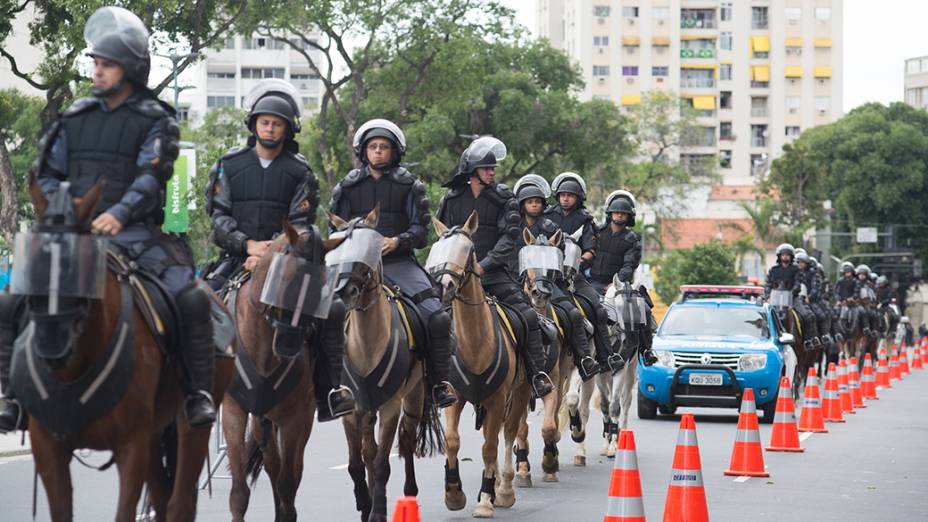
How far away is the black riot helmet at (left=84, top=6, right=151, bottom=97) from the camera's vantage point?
27.9 ft

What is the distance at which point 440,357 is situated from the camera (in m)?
12.8

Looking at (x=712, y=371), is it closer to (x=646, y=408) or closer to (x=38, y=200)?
(x=646, y=408)

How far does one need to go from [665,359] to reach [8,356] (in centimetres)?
1793

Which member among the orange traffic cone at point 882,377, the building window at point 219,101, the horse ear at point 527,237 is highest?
the building window at point 219,101

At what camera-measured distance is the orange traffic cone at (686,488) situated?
11.2 metres

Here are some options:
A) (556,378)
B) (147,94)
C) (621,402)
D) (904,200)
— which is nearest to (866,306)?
(621,402)

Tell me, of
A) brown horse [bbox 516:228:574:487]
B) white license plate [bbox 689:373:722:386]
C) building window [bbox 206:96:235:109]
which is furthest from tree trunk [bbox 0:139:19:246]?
building window [bbox 206:96:235:109]

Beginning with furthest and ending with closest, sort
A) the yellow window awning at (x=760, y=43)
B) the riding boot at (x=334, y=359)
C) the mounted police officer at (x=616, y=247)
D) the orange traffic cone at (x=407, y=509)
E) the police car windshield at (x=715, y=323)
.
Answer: the yellow window awning at (x=760, y=43), the police car windshield at (x=715, y=323), the mounted police officer at (x=616, y=247), the riding boot at (x=334, y=359), the orange traffic cone at (x=407, y=509)

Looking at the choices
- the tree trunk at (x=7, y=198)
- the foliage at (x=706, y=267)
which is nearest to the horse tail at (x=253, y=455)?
the tree trunk at (x=7, y=198)

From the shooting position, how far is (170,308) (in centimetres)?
842

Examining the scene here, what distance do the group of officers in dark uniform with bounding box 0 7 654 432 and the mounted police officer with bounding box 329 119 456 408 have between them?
0.01m

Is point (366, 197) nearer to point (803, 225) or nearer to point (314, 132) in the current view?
point (314, 132)

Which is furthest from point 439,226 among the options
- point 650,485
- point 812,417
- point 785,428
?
point 812,417

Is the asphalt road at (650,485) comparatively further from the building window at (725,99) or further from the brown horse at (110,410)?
the building window at (725,99)
